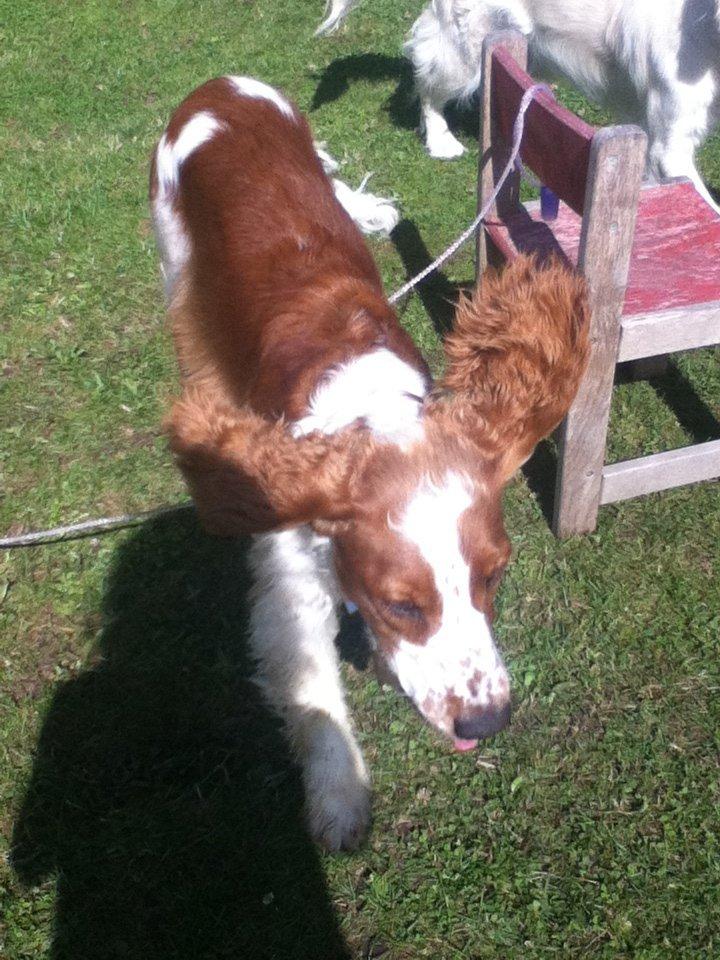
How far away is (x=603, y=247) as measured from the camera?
2.57 m

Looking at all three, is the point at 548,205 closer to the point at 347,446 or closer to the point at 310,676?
the point at 347,446

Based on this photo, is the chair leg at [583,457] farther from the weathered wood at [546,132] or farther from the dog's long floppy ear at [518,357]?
the dog's long floppy ear at [518,357]

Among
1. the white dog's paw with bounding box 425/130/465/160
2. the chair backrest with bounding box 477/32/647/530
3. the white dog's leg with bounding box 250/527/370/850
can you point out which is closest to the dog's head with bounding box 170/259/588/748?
the chair backrest with bounding box 477/32/647/530

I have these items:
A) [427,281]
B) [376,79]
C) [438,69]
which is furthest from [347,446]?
[376,79]

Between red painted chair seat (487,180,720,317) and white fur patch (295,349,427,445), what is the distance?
885 millimetres

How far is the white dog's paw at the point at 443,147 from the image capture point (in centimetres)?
570

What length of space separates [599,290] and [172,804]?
2.06 m

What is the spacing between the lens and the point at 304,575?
8.51ft

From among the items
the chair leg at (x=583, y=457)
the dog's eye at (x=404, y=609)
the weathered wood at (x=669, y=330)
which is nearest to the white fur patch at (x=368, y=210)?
the chair leg at (x=583, y=457)

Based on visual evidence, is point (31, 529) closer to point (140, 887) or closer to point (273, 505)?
point (140, 887)

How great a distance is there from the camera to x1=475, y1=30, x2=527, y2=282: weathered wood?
126 inches

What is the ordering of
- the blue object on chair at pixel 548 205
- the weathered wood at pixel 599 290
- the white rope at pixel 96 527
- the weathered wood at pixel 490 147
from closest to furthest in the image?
the weathered wood at pixel 599 290
the weathered wood at pixel 490 147
the blue object on chair at pixel 548 205
the white rope at pixel 96 527

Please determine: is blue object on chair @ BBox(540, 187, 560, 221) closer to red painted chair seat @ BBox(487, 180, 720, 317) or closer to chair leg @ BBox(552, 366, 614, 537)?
red painted chair seat @ BBox(487, 180, 720, 317)

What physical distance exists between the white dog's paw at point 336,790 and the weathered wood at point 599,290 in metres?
1.24
